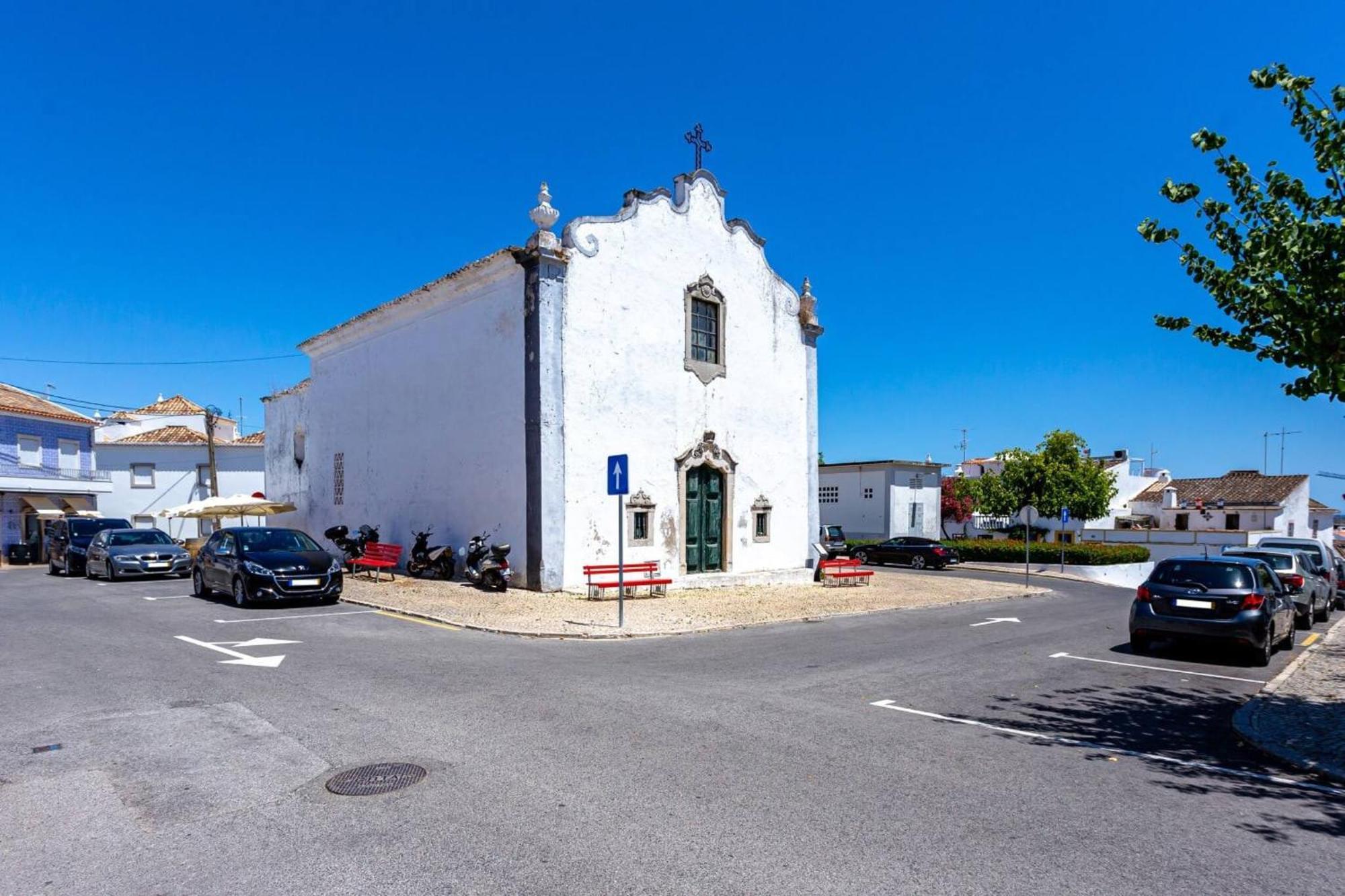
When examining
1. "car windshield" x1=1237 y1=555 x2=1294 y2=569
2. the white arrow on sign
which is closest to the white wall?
the white arrow on sign

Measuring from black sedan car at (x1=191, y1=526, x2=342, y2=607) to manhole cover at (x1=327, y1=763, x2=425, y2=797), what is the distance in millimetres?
10361

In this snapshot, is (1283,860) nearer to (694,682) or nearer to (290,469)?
(694,682)

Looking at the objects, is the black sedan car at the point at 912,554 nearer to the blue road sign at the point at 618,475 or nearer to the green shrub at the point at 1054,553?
the green shrub at the point at 1054,553

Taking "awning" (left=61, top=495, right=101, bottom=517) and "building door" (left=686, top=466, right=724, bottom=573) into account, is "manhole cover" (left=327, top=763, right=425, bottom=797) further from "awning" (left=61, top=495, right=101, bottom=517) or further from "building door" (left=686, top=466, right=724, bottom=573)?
"awning" (left=61, top=495, right=101, bottom=517)

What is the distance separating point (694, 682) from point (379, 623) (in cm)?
648

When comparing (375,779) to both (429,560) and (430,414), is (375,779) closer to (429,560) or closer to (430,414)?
(429,560)

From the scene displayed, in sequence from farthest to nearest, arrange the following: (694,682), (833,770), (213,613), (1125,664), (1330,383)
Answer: (213,613) < (1125,664) < (694,682) < (1330,383) < (833,770)

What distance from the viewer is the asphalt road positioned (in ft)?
13.5

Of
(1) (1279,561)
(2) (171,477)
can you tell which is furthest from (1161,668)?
(2) (171,477)

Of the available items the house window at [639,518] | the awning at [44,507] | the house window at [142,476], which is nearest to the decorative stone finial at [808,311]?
the house window at [639,518]

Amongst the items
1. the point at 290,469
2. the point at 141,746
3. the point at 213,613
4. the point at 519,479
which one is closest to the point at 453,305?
the point at 519,479

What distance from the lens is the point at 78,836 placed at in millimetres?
4477

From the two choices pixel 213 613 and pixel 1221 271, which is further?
pixel 213 613

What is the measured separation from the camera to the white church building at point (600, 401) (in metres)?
18.1
